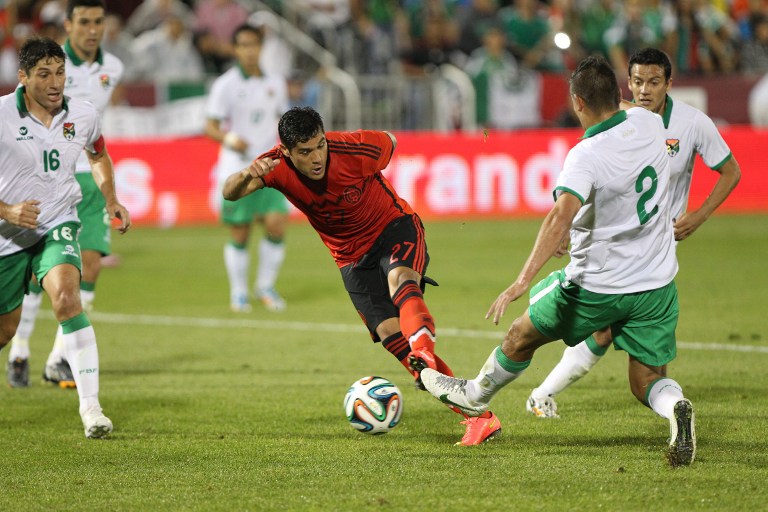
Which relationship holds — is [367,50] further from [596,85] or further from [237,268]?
[596,85]

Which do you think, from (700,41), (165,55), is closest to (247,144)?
(165,55)

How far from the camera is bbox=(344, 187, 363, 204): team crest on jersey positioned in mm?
Answer: 6688

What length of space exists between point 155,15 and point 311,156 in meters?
15.5

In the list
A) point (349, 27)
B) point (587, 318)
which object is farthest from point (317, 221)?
point (349, 27)

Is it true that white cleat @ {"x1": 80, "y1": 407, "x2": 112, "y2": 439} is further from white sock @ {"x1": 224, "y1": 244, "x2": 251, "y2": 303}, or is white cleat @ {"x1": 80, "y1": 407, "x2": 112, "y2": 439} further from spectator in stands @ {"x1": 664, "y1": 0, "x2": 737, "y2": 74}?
spectator in stands @ {"x1": 664, "y1": 0, "x2": 737, "y2": 74}

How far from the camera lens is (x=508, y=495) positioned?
17.3 ft

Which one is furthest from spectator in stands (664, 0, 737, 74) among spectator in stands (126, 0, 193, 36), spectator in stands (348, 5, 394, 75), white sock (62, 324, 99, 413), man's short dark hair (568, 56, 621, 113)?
white sock (62, 324, 99, 413)

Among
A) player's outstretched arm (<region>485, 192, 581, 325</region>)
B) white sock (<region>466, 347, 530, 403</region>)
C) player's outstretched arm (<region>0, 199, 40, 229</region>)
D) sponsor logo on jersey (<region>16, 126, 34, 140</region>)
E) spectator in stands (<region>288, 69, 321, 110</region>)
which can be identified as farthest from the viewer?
spectator in stands (<region>288, 69, 321, 110</region>)

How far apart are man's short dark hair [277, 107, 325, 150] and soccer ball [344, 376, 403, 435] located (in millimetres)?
1444

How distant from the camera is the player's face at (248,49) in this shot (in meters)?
12.2

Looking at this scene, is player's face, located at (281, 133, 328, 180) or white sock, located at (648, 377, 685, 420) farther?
player's face, located at (281, 133, 328, 180)

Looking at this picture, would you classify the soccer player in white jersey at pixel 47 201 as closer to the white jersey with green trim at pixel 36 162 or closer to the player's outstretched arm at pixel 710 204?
the white jersey with green trim at pixel 36 162

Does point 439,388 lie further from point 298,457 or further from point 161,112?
point 161,112

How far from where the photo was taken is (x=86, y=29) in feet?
28.9
